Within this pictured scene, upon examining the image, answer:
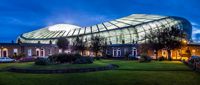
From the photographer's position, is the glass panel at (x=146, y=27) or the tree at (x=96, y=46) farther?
the glass panel at (x=146, y=27)

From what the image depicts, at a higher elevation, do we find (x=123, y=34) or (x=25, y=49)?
(x=123, y=34)

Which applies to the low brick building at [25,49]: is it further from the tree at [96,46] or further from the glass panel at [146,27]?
the glass panel at [146,27]

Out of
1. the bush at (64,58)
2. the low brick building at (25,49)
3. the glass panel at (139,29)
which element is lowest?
the bush at (64,58)

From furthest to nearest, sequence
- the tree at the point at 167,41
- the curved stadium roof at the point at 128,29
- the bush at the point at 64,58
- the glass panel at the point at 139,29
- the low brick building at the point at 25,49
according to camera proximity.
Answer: the glass panel at the point at 139,29 → the curved stadium roof at the point at 128,29 → the low brick building at the point at 25,49 → the tree at the point at 167,41 → the bush at the point at 64,58

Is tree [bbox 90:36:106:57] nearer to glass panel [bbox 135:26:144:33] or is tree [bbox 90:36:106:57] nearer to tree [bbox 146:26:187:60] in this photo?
tree [bbox 146:26:187:60]

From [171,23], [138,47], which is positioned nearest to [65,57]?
[138,47]

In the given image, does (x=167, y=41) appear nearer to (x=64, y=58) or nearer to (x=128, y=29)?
(x=64, y=58)

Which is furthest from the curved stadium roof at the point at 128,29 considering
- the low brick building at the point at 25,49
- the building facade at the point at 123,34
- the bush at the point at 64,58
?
the bush at the point at 64,58

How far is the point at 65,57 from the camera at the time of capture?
40.2 meters

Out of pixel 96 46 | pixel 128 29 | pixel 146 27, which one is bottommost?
pixel 96 46

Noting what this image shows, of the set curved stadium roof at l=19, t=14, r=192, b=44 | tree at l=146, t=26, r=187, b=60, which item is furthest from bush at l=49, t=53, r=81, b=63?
curved stadium roof at l=19, t=14, r=192, b=44

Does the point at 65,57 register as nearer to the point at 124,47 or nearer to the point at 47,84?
the point at 47,84

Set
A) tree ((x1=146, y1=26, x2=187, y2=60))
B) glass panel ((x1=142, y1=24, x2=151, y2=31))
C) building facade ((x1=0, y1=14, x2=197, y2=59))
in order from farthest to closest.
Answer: glass panel ((x1=142, y1=24, x2=151, y2=31)), building facade ((x1=0, y1=14, x2=197, y2=59)), tree ((x1=146, y1=26, x2=187, y2=60))

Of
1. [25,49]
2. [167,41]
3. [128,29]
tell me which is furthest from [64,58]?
[128,29]
